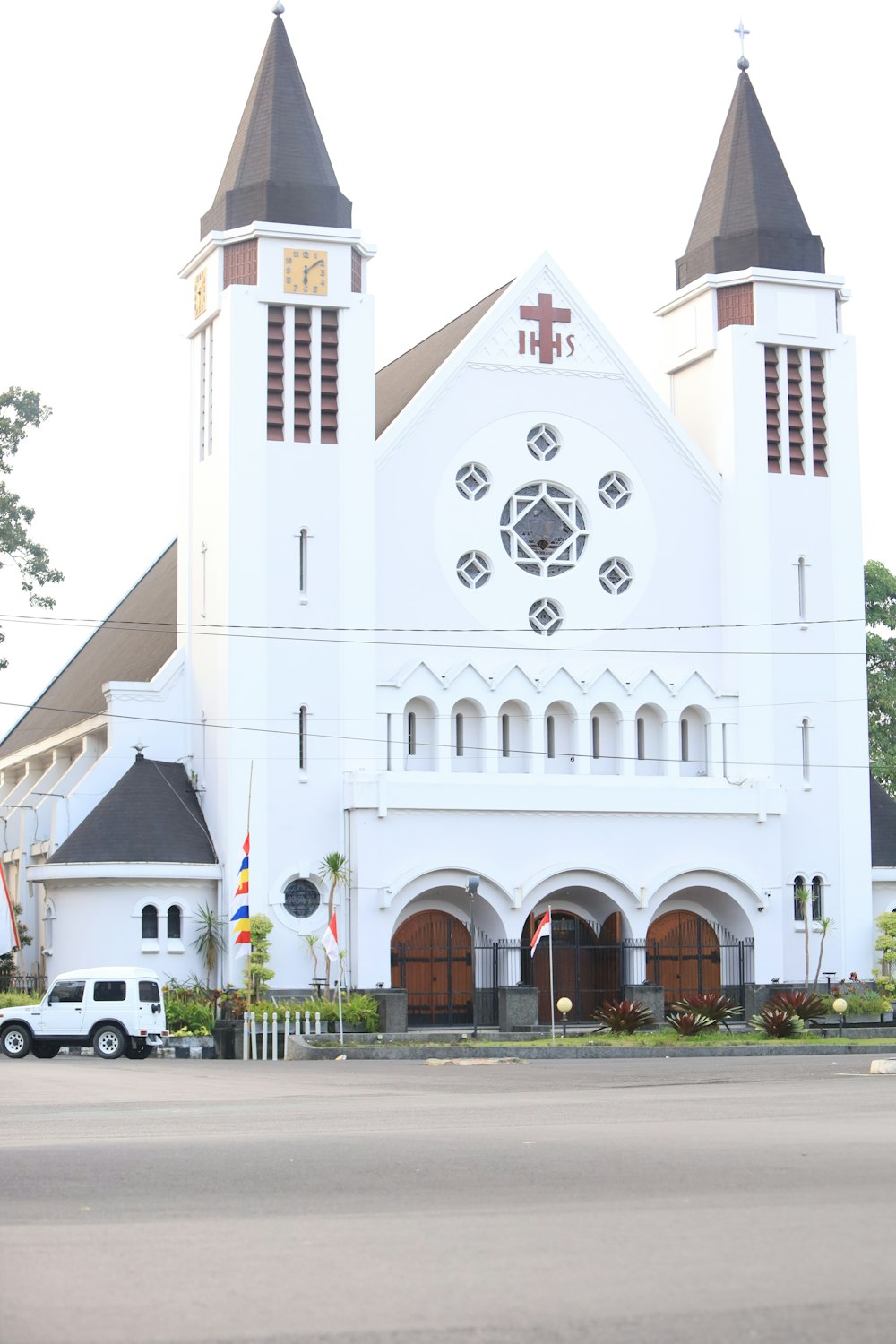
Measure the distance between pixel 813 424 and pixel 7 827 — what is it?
24242mm

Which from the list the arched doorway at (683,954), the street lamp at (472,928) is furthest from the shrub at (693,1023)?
the arched doorway at (683,954)

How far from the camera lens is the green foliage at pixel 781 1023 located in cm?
3456

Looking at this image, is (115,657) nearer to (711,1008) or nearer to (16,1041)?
(16,1041)

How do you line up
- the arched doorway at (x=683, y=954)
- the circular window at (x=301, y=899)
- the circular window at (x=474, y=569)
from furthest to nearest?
the circular window at (x=474, y=569), the arched doorway at (x=683, y=954), the circular window at (x=301, y=899)

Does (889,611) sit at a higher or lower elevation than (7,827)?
higher

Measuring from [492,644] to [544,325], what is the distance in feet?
26.1

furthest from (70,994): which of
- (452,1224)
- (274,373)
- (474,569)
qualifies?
(452,1224)

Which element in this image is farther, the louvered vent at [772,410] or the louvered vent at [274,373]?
the louvered vent at [772,410]

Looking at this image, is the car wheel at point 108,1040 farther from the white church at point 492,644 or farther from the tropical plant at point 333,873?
the tropical plant at point 333,873

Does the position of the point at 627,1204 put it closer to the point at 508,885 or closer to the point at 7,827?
the point at 508,885

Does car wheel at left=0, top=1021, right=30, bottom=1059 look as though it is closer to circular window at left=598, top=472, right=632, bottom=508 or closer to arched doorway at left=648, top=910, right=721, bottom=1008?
arched doorway at left=648, top=910, right=721, bottom=1008

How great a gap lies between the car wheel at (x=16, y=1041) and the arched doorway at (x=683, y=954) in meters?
15.9

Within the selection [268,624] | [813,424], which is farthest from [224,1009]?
[813,424]

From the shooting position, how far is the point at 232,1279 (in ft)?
27.7
